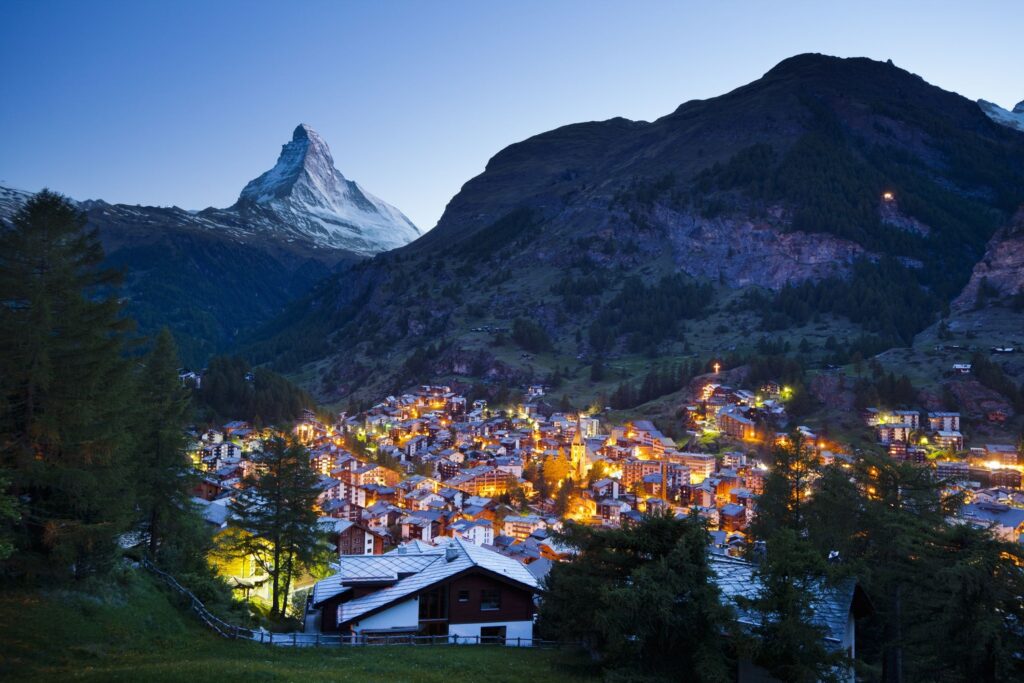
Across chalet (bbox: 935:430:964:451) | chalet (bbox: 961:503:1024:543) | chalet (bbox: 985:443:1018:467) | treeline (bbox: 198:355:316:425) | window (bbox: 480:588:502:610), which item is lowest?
window (bbox: 480:588:502:610)

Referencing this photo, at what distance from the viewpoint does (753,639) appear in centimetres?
1773

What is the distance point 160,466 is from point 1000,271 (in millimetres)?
198706

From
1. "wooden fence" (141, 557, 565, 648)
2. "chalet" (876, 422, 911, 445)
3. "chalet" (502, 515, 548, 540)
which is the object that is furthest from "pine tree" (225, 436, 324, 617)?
"chalet" (876, 422, 911, 445)

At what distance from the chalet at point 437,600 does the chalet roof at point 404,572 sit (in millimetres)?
40

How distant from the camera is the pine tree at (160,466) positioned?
30672 millimetres

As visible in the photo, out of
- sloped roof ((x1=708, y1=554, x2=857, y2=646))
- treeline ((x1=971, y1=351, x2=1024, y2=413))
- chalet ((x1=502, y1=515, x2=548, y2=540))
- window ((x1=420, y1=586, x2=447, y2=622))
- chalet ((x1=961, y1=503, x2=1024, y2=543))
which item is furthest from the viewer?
treeline ((x1=971, y1=351, x2=1024, y2=413))

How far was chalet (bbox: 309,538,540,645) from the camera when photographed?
27484mm

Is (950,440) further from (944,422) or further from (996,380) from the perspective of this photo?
(996,380)

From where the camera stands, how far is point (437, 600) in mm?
28188

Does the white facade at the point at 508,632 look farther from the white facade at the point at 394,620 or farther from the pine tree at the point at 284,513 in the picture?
the pine tree at the point at 284,513

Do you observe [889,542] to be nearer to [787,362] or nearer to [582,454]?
[582,454]

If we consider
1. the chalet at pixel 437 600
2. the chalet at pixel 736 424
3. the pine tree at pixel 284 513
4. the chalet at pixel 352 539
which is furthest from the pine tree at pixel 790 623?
the chalet at pixel 736 424

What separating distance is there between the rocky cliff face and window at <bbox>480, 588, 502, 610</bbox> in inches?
6985

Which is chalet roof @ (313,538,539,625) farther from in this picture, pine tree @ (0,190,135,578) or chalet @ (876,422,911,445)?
chalet @ (876,422,911,445)
